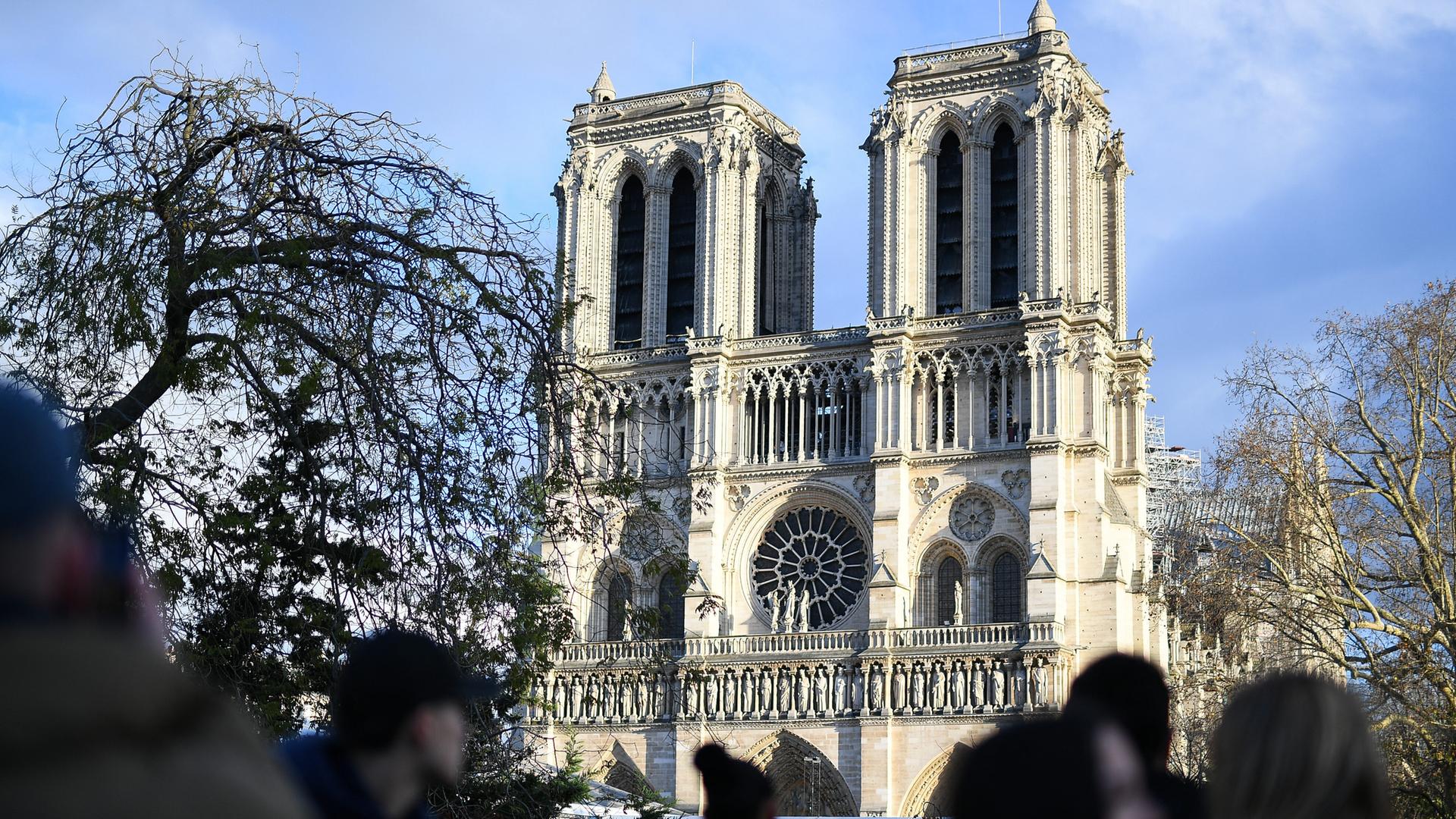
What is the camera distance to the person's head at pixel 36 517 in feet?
4.27

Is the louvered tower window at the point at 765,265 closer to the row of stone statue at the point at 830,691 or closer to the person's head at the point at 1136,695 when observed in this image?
the row of stone statue at the point at 830,691

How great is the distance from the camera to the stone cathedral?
42.5 m

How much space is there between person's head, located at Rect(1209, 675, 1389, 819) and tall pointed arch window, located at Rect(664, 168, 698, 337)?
46.0 meters

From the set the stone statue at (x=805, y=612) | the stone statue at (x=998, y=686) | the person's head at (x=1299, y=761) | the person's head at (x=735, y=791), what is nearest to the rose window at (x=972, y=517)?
the stone statue at (x=998, y=686)

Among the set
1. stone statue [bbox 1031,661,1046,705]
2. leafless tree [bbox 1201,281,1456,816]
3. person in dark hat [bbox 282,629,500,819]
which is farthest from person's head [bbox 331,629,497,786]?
stone statue [bbox 1031,661,1046,705]

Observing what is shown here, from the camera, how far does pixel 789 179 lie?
167 feet

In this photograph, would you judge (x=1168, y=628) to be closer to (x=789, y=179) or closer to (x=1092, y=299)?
(x=1092, y=299)

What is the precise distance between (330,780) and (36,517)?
1.68 meters

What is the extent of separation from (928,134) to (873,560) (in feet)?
36.1

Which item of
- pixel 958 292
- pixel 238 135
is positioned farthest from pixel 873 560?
pixel 238 135

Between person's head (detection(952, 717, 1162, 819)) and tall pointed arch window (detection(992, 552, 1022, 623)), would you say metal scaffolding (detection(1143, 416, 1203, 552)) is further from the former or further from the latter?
person's head (detection(952, 717, 1162, 819))

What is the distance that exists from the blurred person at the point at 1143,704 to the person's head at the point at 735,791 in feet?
5.08

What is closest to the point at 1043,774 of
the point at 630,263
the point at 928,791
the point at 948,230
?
the point at 928,791

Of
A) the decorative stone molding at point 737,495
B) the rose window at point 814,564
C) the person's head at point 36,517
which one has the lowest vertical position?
the person's head at point 36,517
